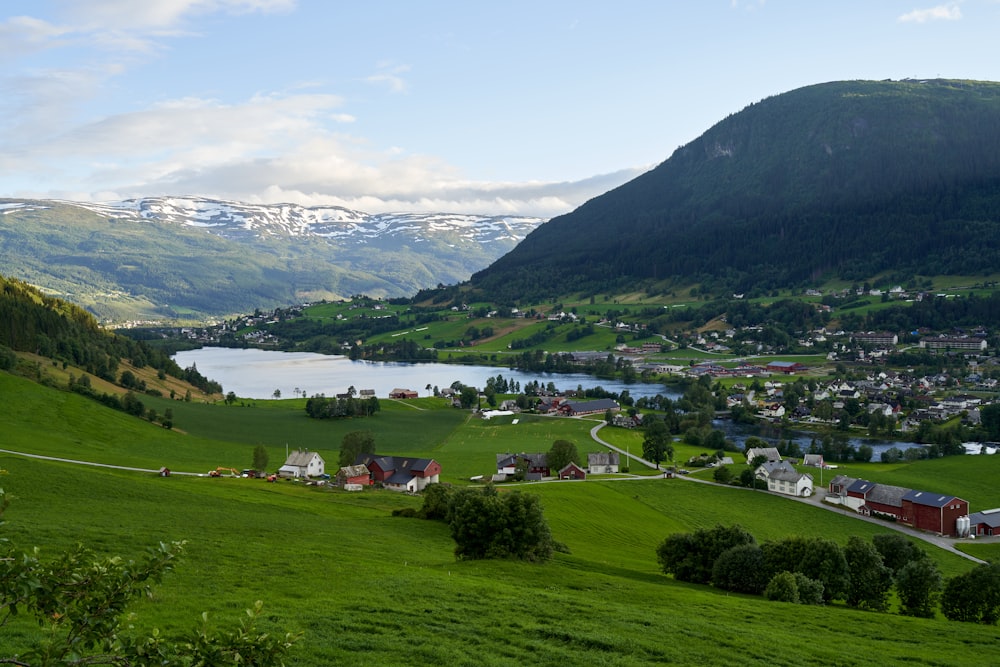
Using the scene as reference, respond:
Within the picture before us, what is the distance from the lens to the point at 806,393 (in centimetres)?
12812

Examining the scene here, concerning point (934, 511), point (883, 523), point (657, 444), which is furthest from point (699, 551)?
point (657, 444)

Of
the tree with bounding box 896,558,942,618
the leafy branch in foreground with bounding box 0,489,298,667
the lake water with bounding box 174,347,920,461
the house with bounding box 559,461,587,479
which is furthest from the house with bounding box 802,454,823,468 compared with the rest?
the leafy branch in foreground with bounding box 0,489,298,667

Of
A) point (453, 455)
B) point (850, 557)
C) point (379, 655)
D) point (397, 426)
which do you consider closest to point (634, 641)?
point (379, 655)

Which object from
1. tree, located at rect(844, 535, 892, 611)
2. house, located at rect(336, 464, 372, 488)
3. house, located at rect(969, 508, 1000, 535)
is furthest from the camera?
house, located at rect(336, 464, 372, 488)

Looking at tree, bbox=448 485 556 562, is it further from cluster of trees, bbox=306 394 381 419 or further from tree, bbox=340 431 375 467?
cluster of trees, bbox=306 394 381 419

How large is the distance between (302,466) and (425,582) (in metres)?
46.1

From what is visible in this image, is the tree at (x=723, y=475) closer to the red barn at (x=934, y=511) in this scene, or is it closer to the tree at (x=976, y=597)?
the red barn at (x=934, y=511)

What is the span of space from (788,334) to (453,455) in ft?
455

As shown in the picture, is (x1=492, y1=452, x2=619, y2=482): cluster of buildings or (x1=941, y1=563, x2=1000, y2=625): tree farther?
(x1=492, y1=452, x2=619, y2=482): cluster of buildings

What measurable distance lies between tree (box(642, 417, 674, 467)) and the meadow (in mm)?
16408

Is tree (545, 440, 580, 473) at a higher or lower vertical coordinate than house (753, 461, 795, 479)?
higher

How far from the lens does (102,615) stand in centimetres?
734

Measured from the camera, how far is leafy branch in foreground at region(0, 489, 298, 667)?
6.94 meters

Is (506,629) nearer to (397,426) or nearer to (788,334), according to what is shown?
(397,426)
